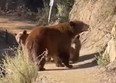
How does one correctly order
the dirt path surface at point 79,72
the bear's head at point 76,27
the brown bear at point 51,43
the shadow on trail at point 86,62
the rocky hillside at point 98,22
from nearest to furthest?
1. the dirt path surface at point 79,72
2. the shadow on trail at point 86,62
3. the brown bear at point 51,43
4. the bear's head at point 76,27
5. the rocky hillside at point 98,22

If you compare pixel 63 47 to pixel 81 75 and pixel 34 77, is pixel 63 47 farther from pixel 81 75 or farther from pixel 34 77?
pixel 34 77

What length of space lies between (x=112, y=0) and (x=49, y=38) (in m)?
2.73

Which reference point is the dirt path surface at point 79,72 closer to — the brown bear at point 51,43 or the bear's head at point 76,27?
the brown bear at point 51,43

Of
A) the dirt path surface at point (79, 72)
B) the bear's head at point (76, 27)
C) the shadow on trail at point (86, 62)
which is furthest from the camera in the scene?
the bear's head at point (76, 27)

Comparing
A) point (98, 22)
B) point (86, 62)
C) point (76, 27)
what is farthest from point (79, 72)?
point (98, 22)

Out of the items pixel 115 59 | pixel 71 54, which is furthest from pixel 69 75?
pixel 71 54

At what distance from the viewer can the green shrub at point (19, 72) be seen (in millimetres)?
8695

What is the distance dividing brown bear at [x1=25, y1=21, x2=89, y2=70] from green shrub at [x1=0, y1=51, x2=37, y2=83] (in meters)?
2.54

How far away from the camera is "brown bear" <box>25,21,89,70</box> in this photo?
11.8m

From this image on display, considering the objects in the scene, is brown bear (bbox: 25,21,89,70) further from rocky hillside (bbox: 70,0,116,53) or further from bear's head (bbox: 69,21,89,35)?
rocky hillside (bbox: 70,0,116,53)

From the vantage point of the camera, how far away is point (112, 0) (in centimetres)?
1366

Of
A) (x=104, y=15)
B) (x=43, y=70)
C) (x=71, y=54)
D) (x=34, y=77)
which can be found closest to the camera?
(x=34, y=77)

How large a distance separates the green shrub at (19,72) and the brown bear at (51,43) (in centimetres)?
254

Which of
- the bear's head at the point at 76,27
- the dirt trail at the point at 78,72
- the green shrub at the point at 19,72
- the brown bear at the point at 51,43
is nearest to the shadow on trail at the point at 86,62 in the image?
the dirt trail at the point at 78,72
